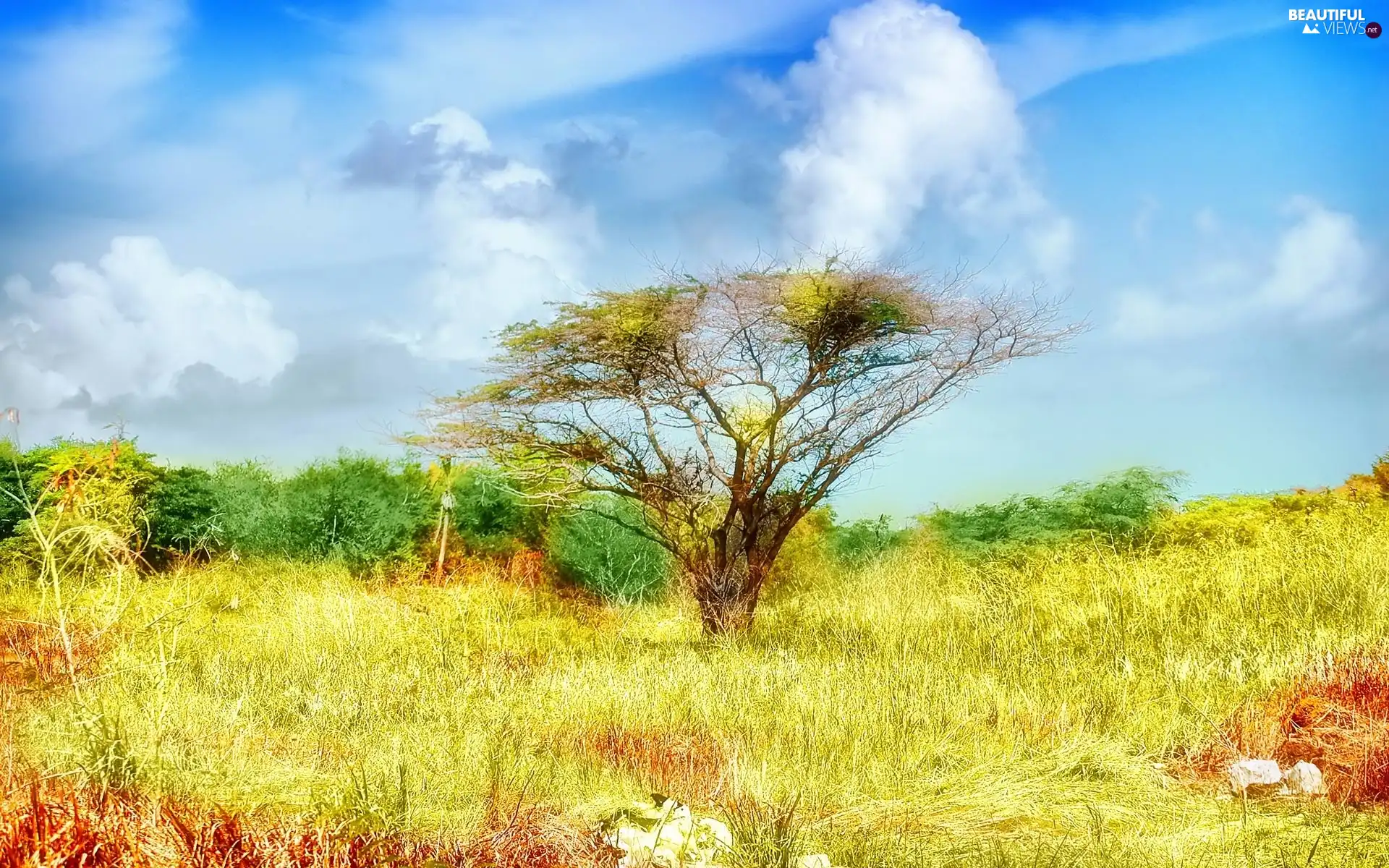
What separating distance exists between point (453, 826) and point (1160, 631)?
617cm

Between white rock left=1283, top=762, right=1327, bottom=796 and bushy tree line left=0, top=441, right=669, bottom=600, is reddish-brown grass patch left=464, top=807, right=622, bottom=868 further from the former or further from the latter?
bushy tree line left=0, top=441, right=669, bottom=600

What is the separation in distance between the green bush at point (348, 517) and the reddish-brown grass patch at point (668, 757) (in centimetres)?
811

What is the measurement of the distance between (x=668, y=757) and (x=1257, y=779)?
266cm

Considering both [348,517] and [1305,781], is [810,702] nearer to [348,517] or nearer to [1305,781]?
[1305,781]

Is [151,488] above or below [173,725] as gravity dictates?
above

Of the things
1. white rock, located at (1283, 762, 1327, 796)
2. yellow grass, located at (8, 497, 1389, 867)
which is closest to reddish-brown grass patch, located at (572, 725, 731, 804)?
yellow grass, located at (8, 497, 1389, 867)

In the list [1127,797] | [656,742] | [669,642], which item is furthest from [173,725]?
[669,642]

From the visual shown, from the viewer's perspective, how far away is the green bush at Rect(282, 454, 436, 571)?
41.8ft

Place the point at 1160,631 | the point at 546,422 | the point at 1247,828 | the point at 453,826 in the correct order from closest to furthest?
1. the point at 453,826
2. the point at 1247,828
3. the point at 1160,631
4. the point at 546,422

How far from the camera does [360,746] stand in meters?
4.71

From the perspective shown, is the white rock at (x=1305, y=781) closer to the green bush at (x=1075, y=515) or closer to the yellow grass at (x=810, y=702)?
the yellow grass at (x=810, y=702)

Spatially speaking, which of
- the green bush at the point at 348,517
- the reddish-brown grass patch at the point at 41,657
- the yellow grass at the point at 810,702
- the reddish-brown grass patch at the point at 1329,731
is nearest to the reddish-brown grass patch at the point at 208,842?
the yellow grass at the point at 810,702

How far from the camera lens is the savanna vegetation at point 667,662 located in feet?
11.5

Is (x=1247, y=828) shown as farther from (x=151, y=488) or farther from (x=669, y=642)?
(x=151, y=488)
